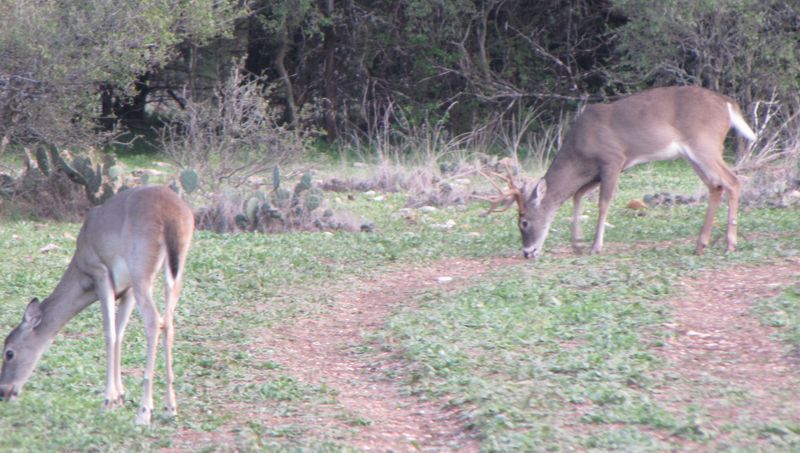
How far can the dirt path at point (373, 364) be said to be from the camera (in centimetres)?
557

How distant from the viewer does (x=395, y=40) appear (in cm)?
2362

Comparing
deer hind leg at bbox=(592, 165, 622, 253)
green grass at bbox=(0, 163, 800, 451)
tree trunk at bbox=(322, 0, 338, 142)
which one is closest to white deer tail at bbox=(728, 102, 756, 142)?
green grass at bbox=(0, 163, 800, 451)

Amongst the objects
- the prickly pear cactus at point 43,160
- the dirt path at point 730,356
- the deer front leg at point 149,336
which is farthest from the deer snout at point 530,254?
the prickly pear cactus at point 43,160

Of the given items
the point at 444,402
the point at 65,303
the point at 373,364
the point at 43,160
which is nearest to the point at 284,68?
the point at 43,160

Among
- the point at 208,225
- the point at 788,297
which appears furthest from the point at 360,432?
the point at 208,225

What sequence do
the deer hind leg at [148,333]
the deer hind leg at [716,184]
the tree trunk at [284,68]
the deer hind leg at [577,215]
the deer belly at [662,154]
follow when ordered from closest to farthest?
1. the deer hind leg at [148,333]
2. the deer hind leg at [716,184]
3. the deer belly at [662,154]
4. the deer hind leg at [577,215]
5. the tree trunk at [284,68]

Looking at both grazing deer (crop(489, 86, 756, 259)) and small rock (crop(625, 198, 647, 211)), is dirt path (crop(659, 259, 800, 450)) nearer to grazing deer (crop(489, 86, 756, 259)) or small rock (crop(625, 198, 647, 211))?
grazing deer (crop(489, 86, 756, 259))

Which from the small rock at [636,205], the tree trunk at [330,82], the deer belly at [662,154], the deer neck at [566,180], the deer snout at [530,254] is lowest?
the tree trunk at [330,82]

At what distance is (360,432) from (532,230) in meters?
5.68

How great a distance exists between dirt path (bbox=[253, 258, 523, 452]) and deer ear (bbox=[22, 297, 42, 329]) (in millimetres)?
1554

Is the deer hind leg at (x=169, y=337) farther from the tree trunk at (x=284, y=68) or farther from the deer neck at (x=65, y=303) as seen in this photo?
the tree trunk at (x=284, y=68)

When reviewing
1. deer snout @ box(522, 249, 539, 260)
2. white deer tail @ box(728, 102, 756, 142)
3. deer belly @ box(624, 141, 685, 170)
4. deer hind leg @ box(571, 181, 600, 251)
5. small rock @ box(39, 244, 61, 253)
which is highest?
white deer tail @ box(728, 102, 756, 142)

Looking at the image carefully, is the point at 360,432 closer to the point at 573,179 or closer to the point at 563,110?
the point at 573,179

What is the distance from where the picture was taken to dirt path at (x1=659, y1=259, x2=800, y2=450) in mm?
5535
